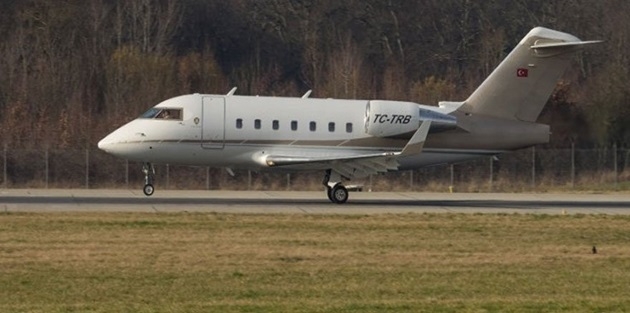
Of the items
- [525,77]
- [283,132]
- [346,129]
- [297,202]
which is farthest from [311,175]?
[525,77]

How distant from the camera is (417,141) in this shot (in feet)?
134

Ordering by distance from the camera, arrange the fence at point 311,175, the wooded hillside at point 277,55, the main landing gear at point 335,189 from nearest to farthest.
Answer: the main landing gear at point 335,189 → the fence at point 311,175 → the wooded hillside at point 277,55

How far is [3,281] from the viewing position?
73.9ft

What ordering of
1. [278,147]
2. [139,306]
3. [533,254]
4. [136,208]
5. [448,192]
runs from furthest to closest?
[448,192], [278,147], [136,208], [533,254], [139,306]

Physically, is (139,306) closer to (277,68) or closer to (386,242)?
(386,242)

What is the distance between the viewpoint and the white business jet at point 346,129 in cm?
4212

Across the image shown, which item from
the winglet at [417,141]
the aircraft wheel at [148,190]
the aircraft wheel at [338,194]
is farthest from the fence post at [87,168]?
the winglet at [417,141]

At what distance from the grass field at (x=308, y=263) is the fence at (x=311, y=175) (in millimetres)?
17735

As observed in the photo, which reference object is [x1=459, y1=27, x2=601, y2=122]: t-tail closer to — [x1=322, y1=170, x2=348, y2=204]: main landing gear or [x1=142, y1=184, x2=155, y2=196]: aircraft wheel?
[x1=322, y1=170, x2=348, y2=204]: main landing gear

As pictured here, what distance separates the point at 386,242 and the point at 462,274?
5061mm

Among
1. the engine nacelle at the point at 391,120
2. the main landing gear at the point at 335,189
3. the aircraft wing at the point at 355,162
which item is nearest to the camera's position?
the aircraft wing at the point at 355,162

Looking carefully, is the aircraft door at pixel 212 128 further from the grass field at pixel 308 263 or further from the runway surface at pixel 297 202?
the grass field at pixel 308 263

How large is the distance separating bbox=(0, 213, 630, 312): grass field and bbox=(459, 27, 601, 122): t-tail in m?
8.58

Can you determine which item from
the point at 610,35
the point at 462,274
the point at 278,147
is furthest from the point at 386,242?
the point at 610,35
